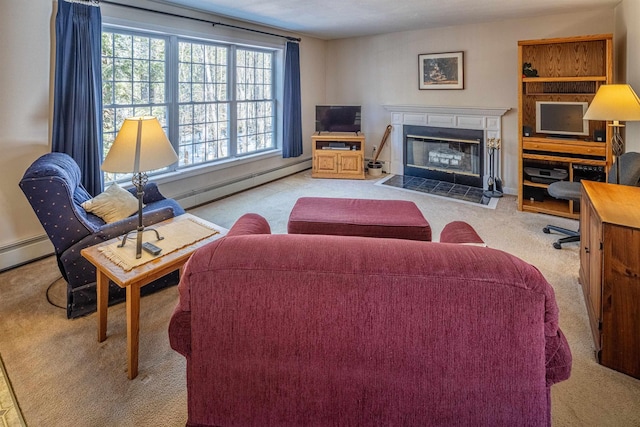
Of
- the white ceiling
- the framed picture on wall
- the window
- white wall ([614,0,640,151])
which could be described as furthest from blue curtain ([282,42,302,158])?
white wall ([614,0,640,151])

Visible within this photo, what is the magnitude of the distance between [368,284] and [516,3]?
4.58 m

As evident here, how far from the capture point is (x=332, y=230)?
2.53m

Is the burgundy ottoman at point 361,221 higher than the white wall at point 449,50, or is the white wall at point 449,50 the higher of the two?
the white wall at point 449,50

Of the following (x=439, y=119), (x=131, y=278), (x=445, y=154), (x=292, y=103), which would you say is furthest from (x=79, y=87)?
(x=445, y=154)

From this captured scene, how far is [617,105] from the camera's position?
2918 millimetres

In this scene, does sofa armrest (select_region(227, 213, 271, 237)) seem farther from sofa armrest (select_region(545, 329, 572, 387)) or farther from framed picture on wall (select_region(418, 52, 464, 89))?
framed picture on wall (select_region(418, 52, 464, 89))

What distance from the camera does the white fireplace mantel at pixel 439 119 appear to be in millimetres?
5504

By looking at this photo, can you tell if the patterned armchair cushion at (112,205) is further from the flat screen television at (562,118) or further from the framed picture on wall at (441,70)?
the framed picture on wall at (441,70)

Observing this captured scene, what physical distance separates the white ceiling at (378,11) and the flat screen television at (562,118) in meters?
1.11

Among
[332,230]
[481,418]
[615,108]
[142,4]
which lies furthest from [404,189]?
[481,418]

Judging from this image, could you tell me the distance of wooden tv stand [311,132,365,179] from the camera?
641 cm

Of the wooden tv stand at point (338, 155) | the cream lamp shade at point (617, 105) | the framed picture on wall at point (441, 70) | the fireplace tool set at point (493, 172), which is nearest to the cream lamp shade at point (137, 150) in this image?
the cream lamp shade at point (617, 105)

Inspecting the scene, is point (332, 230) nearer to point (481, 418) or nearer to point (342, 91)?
point (481, 418)

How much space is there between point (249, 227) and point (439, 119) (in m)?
5.01
